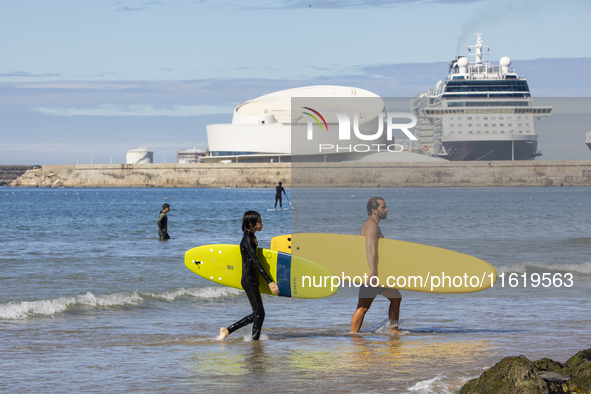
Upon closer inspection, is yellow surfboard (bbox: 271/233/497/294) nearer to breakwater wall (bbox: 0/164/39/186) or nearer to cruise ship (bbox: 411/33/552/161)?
cruise ship (bbox: 411/33/552/161)

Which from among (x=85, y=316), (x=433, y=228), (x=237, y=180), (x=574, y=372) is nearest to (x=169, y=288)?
(x=85, y=316)

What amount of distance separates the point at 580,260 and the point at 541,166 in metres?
62.9

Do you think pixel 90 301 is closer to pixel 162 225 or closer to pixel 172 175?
pixel 162 225

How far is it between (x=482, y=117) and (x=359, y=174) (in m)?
16.4

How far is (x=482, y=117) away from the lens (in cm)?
7362

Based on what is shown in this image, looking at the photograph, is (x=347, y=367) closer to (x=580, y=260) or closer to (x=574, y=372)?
(x=574, y=372)

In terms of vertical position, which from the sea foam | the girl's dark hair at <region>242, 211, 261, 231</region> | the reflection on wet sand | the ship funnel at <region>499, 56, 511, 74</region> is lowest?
the sea foam

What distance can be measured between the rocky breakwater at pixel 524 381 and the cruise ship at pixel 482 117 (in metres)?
70.7

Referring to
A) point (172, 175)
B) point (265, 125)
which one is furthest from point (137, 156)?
point (265, 125)

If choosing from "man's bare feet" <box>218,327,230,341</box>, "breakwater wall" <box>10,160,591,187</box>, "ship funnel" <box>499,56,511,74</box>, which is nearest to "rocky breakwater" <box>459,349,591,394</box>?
"man's bare feet" <box>218,327,230,341</box>

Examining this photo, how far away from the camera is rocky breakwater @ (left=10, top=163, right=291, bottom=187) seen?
270 ft

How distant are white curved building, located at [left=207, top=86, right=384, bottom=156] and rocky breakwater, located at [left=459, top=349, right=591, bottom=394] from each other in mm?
78318

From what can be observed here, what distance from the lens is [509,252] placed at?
13922 mm

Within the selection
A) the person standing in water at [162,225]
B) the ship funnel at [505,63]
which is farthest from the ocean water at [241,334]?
the ship funnel at [505,63]
